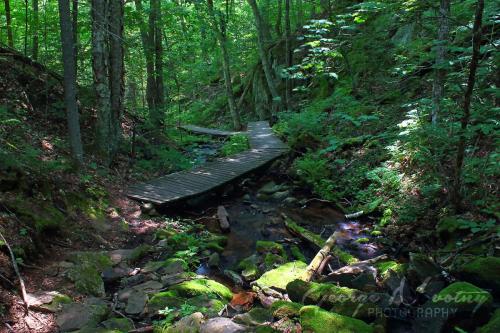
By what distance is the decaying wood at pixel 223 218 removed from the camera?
879cm

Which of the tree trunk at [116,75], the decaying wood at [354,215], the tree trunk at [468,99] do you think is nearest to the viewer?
the tree trunk at [468,99]

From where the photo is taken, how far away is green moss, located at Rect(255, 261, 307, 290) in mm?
5953

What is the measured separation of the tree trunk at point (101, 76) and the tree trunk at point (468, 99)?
7606mm

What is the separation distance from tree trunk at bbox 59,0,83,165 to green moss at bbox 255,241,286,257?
4497mm

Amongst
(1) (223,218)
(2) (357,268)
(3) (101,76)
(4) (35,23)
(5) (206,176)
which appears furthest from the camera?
(4) (35,23)

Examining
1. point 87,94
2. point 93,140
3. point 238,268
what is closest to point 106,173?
point 93,140

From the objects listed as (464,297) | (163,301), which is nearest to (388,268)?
(464,297)

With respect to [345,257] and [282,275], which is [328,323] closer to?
[282,275]

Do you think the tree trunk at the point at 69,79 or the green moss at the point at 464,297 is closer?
the green moss at the point at 464,297

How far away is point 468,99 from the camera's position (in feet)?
19.8

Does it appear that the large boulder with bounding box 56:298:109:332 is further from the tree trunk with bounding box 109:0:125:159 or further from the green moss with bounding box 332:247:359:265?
the tree trunk with bounding box 109:0:125:159

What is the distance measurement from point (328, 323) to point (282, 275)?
1.94 m

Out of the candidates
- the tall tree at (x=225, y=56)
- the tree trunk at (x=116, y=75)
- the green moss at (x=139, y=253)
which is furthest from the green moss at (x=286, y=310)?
the tall tree at (x=225, y=56)

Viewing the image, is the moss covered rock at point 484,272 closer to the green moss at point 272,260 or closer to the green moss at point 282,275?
the green moss at point 282,275
